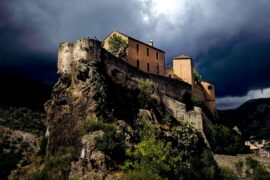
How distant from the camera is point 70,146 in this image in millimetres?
49125

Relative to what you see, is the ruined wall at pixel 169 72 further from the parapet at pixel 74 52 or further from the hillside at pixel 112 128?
the parapet at pixel 74 52

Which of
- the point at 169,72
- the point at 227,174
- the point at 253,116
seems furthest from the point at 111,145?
the point at 253,116

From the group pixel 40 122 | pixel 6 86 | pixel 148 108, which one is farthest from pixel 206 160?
pixel 6 86

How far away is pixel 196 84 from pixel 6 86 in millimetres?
68547

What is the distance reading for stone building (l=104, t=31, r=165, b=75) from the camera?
65.2 m

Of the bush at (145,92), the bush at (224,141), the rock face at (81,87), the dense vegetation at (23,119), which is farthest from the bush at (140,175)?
the dense vegetation at (23,119)

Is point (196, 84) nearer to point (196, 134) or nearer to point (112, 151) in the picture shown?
point (196, 134)

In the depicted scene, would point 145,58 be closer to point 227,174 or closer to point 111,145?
point 227,174

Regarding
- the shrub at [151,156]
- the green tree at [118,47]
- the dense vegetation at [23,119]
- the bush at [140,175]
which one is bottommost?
the bush at [140,175]

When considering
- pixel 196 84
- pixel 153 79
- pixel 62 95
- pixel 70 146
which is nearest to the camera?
pixel 70 146

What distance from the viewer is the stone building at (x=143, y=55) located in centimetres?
6519

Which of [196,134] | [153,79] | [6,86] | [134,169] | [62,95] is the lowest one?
[134,169]

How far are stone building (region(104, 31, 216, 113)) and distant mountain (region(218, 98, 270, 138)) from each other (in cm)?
8479

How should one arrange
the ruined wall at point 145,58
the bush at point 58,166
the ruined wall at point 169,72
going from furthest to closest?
1. the ruined wall at point 169,72
2. the ruined wall at point 145,58
3. the bush at point 58,166
